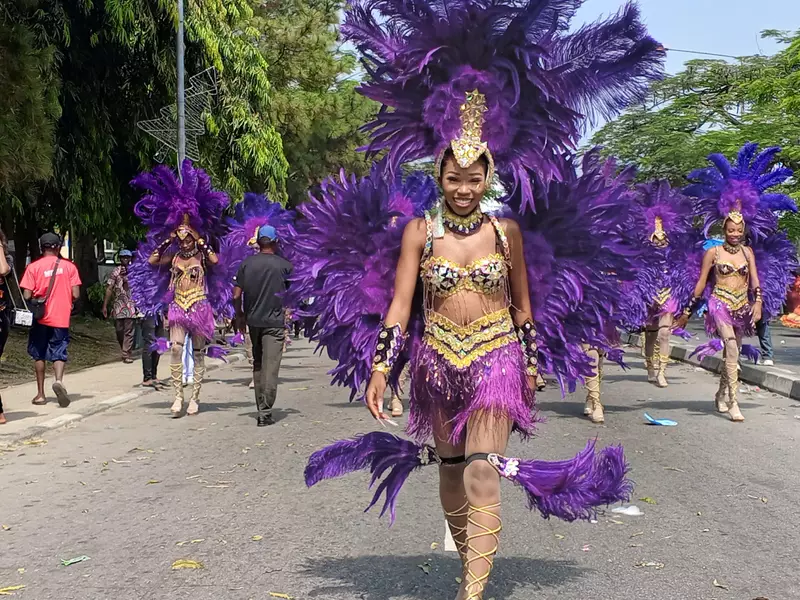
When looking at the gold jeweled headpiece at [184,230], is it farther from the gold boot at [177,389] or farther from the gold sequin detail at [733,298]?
the gold sequin detail at [733,298]

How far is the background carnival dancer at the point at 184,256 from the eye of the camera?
1051 centimetres

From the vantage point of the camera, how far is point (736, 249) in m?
9.88

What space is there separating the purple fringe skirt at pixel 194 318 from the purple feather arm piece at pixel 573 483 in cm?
684

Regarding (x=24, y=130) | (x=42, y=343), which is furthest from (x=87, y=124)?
(x=42, y=343)

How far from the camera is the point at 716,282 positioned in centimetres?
1002

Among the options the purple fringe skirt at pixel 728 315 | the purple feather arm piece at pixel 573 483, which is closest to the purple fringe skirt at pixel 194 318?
the purple fringe skirt at pixel 728 315

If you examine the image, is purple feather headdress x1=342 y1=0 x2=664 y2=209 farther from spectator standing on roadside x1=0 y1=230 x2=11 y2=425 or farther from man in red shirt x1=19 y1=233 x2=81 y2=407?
man in red shirt x1=19 y1=233 x2=81 y2=407

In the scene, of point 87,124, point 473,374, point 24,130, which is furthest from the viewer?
point 87,124

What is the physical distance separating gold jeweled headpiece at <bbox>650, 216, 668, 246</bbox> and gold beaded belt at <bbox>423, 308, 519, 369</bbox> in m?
8.60

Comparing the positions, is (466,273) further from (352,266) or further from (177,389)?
(177,389)

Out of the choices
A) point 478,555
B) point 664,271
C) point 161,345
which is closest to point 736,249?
point 664,271

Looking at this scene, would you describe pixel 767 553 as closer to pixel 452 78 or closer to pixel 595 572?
pixel 595 572

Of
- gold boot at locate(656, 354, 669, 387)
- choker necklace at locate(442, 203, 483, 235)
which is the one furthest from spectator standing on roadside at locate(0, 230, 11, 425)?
gold boot at locate(656, 354, 669, 387)

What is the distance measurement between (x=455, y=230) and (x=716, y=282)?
6606mm
